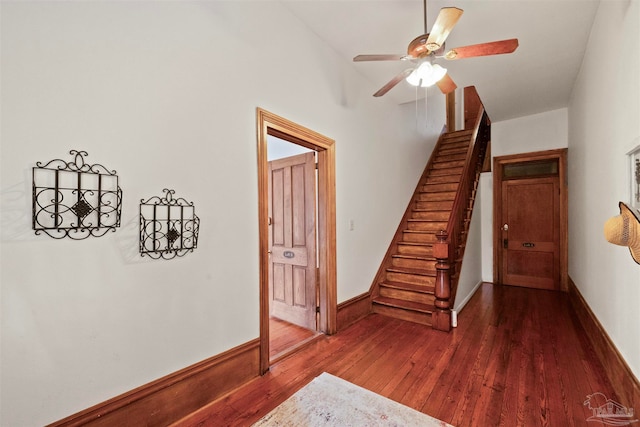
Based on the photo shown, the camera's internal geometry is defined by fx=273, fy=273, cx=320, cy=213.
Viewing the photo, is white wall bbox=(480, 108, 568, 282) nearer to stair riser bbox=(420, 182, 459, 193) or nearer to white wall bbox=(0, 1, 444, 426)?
stair riser bbox=(420, 182, 459, 193)

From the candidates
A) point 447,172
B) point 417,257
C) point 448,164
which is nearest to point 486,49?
point 417,257

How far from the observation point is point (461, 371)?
2.20 meters

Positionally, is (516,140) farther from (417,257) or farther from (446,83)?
(446,83)

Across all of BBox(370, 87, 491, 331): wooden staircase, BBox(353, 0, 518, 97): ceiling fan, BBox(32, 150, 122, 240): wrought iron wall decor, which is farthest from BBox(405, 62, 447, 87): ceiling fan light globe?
BBox(32, 150, 122, 240): wrought iron wall decor

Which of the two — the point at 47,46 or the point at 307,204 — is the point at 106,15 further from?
the point at 307,204

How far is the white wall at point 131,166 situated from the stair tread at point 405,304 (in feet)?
6.29

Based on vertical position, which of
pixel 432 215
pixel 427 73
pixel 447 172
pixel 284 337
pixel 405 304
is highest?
pixel 427 73

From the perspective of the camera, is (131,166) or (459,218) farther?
(459,218)

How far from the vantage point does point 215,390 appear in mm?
1856

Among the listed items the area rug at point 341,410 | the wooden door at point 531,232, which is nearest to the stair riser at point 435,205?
the wooden door at point 531,232

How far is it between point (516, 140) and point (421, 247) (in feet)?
9.24

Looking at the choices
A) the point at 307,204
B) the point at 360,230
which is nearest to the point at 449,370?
the point at 360,230

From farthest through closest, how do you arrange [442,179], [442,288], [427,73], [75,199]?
[442,179], [442,288], [427,73], [75,199]

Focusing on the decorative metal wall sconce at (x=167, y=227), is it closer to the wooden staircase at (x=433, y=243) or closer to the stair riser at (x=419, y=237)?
the wooden staircase at (x=433, y=243)
